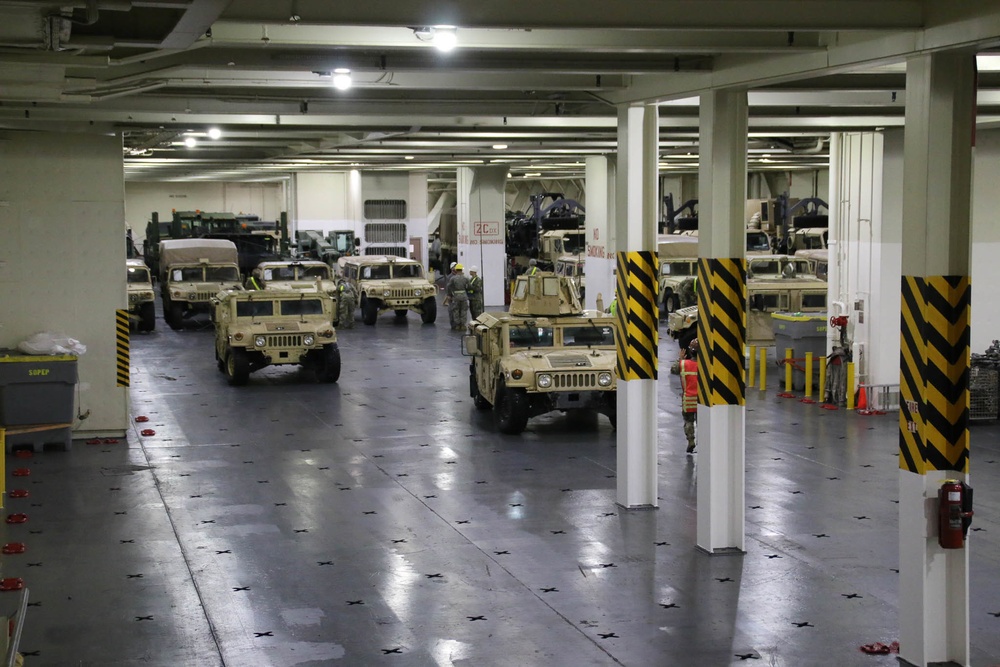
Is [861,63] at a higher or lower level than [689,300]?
higher

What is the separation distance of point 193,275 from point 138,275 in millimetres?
1230

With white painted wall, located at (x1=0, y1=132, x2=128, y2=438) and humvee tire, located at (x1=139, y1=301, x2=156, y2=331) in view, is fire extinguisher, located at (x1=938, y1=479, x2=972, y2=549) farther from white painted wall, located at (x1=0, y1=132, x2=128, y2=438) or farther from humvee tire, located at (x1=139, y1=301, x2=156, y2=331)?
humvee tire, located at (x1=139, y1=301, x2=156, y2=331)

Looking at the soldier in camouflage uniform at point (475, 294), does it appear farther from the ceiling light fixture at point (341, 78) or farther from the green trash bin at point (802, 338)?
the ceiling light fixture at point (341, 78)

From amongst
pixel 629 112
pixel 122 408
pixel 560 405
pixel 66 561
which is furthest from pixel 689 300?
pixel 66 561

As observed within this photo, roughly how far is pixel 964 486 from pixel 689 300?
66.8 feet

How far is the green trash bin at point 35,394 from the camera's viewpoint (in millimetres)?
13727

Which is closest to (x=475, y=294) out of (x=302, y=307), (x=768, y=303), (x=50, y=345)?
(x=768, y=303)

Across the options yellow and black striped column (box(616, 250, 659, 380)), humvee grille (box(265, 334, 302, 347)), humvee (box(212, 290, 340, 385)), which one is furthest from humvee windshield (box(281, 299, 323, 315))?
yellow and black striped column (box(616, 250, 659, 380))

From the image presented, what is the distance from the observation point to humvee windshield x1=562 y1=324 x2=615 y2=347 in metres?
15.5

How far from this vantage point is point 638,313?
1102cm

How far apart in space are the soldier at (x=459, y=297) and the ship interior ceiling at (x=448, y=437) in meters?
6.68

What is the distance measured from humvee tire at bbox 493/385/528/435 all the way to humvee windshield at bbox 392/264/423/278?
13.8 m

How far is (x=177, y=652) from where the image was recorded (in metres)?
7.63

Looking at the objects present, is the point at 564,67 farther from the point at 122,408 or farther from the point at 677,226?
the point at 677,226
